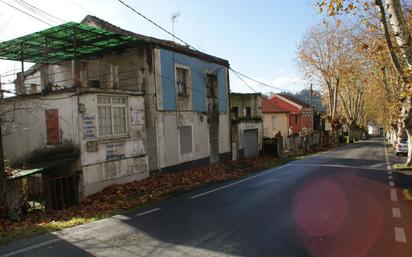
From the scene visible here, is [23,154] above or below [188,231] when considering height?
above

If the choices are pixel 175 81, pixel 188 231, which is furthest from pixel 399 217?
pixel 175 81

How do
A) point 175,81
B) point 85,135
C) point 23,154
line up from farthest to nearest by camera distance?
point 175,81 → point 23,154 → point 85,135

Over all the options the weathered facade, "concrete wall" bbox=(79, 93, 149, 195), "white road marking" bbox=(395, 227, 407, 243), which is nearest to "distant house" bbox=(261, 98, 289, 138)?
the weathered facade

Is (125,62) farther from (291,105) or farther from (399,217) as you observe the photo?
(291,105)

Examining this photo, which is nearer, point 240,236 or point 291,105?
point 240,236

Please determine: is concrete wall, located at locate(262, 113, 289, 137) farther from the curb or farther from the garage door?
the curb

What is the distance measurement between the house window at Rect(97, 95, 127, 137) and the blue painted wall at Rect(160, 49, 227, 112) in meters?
2.97

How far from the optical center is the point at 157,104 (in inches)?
643

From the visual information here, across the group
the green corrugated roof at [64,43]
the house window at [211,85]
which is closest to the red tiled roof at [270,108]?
the house window at [211,85]

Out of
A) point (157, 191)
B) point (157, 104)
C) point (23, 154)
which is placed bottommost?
point (157, 191)

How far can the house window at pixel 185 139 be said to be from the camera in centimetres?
1831

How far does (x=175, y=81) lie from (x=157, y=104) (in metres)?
2.30

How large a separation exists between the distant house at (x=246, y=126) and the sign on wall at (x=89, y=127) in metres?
13.0

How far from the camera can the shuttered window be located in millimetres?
12719
